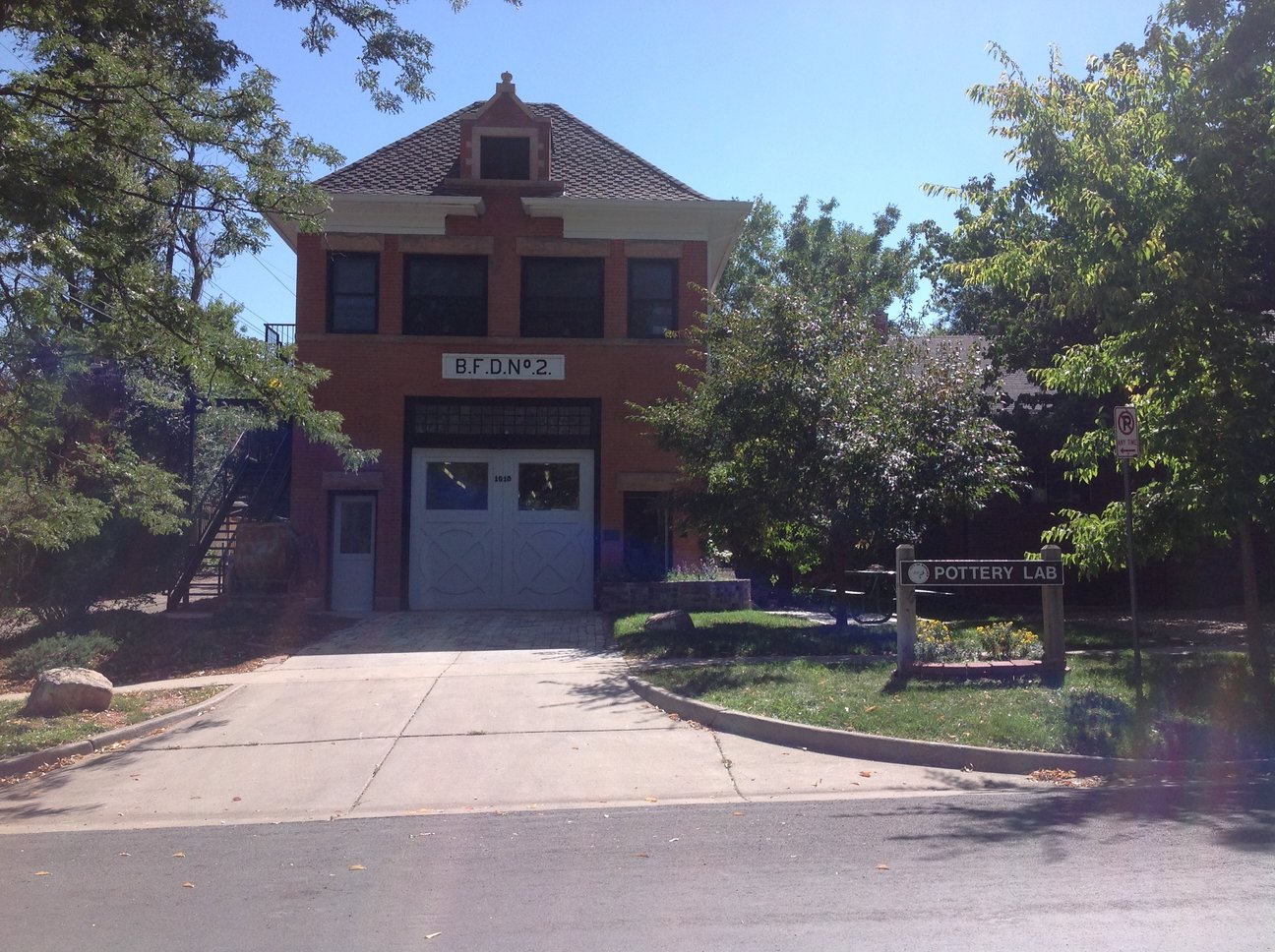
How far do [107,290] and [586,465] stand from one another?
9511mm

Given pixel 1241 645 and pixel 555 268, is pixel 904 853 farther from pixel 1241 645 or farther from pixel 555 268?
pixel 555 268

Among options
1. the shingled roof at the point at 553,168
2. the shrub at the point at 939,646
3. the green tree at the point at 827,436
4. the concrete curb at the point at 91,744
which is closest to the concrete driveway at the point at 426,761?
the concrete curb at the point at 91,744

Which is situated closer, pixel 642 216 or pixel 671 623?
pixel 671 623

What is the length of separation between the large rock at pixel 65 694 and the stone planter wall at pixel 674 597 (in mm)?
8553

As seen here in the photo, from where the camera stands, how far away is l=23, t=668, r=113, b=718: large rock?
1071 centimetres

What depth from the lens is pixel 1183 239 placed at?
9.81 meters

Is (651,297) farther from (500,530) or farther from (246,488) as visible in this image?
(246,488)

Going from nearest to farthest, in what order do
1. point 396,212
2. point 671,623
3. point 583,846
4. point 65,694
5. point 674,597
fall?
1. point 583,846
2. point 65,694
3. point 671,623
4. point 674,597
5. point 396,212

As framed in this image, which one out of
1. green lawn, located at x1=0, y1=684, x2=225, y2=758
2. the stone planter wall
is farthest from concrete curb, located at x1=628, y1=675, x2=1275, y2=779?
the stone planter wall

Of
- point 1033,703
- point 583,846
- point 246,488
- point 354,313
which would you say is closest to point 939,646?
point 1033,703

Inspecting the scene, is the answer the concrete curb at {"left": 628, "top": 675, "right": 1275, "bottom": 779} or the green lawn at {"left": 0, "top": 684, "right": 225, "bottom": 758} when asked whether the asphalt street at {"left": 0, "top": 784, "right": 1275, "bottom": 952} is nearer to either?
the concrete curb at {"left": 628, "top": 675, "right": 1275, "bottom": 779}

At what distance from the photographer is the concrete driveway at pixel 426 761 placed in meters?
7.91

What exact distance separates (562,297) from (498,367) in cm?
175

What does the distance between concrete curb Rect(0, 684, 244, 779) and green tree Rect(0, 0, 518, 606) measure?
271 centimetres
